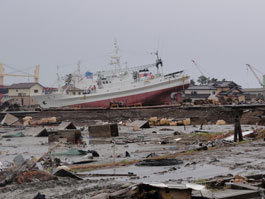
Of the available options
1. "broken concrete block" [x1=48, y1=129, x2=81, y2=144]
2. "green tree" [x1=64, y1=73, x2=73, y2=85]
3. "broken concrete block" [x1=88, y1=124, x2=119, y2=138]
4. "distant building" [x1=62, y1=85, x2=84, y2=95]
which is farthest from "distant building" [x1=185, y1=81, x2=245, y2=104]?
"broken concrete block" [x1=48, y1=129, x2=81, y2=144]

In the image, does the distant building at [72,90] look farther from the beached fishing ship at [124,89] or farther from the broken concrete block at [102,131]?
the broken concrete block at [102,131]

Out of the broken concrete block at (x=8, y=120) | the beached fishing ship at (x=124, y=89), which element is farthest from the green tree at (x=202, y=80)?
the broken concrete block at (x=8, y=120)

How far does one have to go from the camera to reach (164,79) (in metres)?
64.9

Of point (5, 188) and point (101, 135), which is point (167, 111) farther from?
point (5, 188)

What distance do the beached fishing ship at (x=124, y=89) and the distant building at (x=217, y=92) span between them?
996 centimetres

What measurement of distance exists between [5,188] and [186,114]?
36.4 metres

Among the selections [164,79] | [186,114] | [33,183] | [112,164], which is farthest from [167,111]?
[33,183]

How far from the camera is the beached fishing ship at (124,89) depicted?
64500 millimetres

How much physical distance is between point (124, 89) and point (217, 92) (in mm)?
22826

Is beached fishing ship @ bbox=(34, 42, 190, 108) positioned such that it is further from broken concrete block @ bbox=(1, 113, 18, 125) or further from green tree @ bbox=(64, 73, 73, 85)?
broken concrete block @ bbox=(1, 113, 18, 125)

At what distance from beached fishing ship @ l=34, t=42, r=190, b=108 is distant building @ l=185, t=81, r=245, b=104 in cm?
996

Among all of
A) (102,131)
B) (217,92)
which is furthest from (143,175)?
(217,92)

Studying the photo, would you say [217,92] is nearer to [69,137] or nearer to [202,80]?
[202,80]

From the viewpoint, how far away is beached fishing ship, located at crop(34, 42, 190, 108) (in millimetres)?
64500
